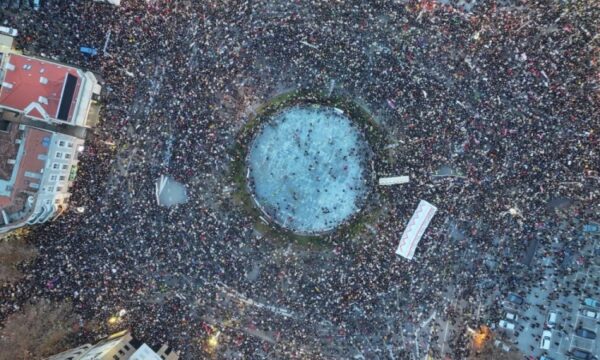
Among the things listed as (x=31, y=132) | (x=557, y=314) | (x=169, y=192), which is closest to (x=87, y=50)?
(x=31, y=132)

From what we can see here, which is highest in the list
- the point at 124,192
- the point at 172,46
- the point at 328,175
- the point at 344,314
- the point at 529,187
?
the point at 172,46

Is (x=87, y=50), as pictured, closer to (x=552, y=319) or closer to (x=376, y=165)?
(x=376, y=165)

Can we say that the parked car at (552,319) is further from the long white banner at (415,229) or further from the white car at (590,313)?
the long white banner at (415,229)

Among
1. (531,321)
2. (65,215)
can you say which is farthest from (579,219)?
(65,215)

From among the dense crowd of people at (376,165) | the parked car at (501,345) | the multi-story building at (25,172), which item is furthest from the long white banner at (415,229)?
the multi-story building at (25,172)

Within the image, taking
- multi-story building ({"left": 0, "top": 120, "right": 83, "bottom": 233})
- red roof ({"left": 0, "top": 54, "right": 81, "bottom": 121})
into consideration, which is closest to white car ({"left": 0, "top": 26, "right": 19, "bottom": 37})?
red roof ({"left": 0, "top": 54, "right": 81, "bottom": 121})

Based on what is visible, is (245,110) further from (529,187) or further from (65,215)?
(529,187)

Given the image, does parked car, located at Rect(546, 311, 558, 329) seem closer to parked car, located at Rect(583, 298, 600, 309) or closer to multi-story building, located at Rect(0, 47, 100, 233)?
parked car, located at Rect(583, 298, 600, 309)
